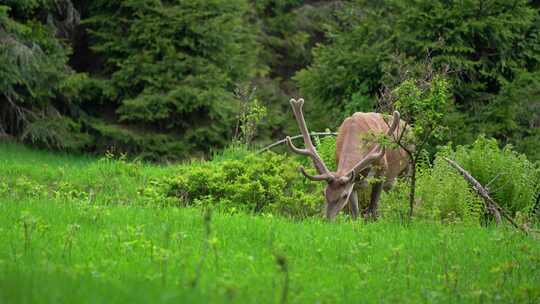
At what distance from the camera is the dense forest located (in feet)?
56.1

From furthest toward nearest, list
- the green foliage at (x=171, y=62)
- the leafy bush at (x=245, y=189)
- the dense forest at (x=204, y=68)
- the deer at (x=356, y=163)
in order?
the green foliage at (x=171, y=62), the dense forest at (x=204, y=68), the leafy bush at (x=245, y=189), the deer at (x=356, y=163)

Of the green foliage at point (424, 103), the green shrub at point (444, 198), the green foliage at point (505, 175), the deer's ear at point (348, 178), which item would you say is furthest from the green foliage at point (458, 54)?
the green foliage at point (424, 103)

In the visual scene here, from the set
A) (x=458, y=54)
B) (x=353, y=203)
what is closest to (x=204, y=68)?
(x=458, y=54)

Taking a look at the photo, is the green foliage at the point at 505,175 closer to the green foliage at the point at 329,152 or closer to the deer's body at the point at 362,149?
the deer's body at the point at 362,149

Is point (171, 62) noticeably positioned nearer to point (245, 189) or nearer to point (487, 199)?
point (245, 189)

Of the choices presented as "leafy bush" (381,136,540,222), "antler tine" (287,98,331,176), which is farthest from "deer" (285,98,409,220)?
"leafy bush" (381,136,540,222)

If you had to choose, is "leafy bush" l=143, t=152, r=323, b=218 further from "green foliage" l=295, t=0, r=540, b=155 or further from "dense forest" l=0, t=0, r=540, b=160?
"green foliage" l=295, t=0, r=540, b=155

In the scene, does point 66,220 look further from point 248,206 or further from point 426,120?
point 426,120

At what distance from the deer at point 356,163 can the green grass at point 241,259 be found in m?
1.40

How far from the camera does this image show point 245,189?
1083 cm

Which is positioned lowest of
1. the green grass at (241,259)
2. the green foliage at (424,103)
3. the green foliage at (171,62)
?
the green foliage at (171,62)

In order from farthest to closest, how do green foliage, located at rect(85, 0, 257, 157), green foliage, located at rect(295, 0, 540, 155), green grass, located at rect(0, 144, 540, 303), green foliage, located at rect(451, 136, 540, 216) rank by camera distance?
green foliage, located at rect(85, 0, 257, 157) < green foliage, located at rect(295, 0, 540, 155) < green foliage, located at rect(451, 136, 540, 216) < green grass, located at rect(0, 144, 540, 303)

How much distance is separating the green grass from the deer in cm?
140

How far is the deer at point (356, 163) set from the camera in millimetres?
10570
